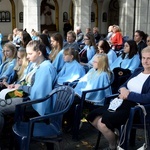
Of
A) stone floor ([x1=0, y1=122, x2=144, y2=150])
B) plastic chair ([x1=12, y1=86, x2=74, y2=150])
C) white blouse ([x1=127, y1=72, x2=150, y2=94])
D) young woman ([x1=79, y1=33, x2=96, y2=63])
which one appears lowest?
stone floor ([x1=0, y1=122, x2=144, y2=150])

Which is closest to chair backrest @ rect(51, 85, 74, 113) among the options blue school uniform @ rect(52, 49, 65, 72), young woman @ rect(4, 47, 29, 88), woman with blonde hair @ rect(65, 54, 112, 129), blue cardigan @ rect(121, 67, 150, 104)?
blue cardigan @ rect(121, 67, 150, 104)

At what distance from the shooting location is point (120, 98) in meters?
4.10

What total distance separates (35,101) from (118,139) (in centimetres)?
115

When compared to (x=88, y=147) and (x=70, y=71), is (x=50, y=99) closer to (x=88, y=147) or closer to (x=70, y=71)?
(x=88, y=147)

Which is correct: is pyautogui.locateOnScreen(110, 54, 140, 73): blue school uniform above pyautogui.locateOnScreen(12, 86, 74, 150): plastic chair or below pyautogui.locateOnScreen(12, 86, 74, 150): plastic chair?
above

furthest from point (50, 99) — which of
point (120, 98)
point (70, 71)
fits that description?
point (70, 71)

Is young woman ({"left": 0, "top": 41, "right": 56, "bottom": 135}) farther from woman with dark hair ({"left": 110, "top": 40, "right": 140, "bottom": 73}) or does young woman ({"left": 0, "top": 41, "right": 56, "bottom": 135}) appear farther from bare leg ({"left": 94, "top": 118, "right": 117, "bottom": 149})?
woman with dark hair ({"left": 110, "top": 40, "right": 140, "bottom": 73})

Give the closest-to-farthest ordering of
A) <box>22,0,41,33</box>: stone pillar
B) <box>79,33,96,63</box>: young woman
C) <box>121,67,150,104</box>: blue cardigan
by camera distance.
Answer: <box>121,67,150,104</box>: blue cardigan
<box>79,33,96,63</box>: young woman
<box>22,0,41,33</box>: stone pillar

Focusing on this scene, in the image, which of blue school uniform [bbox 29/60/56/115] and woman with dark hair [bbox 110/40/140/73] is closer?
blue school uniform [bbox 29/60/56/115]

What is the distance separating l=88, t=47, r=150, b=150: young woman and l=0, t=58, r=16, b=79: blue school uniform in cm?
192

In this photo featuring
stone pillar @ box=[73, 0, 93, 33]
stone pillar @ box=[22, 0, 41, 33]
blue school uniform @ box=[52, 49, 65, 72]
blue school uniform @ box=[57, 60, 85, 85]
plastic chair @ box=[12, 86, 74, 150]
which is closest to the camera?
plastic chair @ box=[12, 86, 74, 150]

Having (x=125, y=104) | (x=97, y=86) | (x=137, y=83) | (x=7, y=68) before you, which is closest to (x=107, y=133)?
(x=125, y=104)

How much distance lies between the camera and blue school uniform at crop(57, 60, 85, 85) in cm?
591

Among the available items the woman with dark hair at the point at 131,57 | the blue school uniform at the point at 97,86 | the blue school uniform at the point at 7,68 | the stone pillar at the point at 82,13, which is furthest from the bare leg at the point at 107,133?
the stone pillar at the point at 82,13
